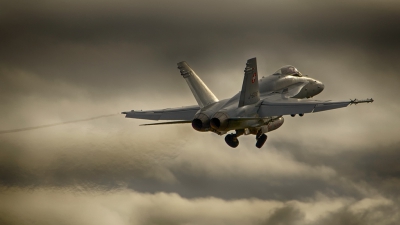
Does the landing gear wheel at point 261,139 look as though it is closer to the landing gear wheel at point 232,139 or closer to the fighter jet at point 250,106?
the fighter jet at point 250,106

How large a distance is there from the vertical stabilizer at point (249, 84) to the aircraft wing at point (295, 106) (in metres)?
1.00

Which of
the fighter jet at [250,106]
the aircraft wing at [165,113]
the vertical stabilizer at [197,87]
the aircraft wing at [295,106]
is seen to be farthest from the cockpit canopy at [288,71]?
the aircraft wing at [165,113]

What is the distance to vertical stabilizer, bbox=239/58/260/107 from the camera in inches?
2154

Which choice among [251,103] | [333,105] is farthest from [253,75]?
[333,105]

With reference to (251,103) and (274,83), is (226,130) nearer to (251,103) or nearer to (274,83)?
(251,103)

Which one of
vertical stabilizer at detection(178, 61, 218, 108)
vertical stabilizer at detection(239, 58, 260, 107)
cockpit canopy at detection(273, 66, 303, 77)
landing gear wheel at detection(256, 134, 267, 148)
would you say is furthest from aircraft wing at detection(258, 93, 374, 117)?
cockpit canopy at detection(273, 66, 303, 77)

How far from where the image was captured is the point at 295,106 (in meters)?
55.4

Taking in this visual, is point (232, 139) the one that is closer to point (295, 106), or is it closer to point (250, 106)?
point (250, 106)

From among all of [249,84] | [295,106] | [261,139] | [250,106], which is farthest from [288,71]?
[250,106]

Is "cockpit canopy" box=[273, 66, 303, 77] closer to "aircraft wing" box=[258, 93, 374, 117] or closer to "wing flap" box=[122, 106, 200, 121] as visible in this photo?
"aircraft wing" box=[258, 93, 374, 117]

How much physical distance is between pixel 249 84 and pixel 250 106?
1.35m

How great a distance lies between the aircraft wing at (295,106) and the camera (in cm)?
5428

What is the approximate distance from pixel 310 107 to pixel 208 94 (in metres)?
7.36

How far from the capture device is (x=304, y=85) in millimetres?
61969
